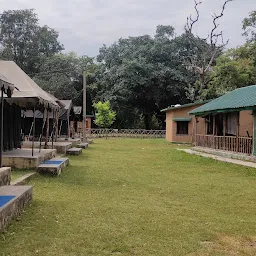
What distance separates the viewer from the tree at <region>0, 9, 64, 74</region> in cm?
5966

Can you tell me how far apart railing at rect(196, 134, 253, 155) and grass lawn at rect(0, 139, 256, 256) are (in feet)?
22.7

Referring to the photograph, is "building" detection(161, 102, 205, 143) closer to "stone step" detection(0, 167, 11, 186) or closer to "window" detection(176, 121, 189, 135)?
"window" detection(176, 121, 189, 135)

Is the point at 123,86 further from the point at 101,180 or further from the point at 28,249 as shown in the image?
the point at 28,249

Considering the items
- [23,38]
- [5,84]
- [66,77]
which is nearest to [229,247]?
[5,84]

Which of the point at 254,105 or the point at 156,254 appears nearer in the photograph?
the point at 156,254

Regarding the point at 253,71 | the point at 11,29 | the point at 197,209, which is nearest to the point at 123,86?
the point at 253,71

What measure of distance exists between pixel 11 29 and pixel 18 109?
160 ft

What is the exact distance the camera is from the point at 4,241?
499 centimetres

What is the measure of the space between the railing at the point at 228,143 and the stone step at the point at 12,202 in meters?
13.2

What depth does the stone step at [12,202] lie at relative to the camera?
5.48 m

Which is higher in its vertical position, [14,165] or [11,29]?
[11,29]

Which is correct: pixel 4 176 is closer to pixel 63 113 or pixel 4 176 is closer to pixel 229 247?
pixel 229 247

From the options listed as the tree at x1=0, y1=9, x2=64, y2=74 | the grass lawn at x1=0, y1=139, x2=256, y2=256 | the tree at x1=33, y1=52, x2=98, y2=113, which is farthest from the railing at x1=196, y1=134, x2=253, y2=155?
the tree at x1=0, y1=9, x2=64, y2=74

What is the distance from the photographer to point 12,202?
5.91 metres
